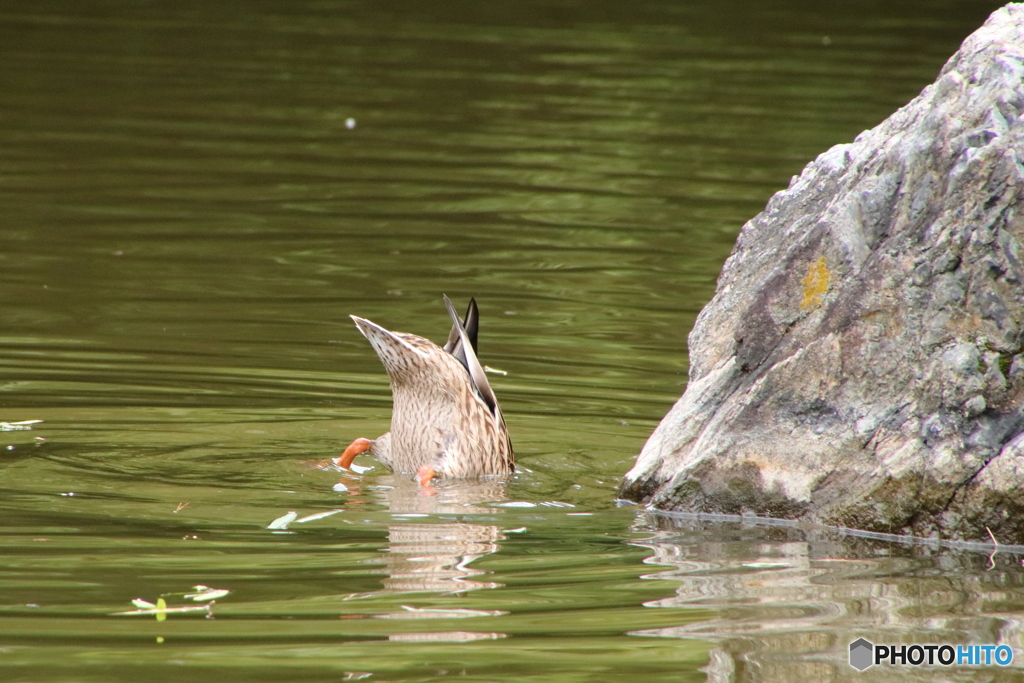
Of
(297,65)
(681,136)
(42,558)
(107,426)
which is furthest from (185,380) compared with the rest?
(297,65)

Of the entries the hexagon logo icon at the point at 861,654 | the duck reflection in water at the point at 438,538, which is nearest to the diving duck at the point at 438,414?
the duck reflection in water at the point at 438,538

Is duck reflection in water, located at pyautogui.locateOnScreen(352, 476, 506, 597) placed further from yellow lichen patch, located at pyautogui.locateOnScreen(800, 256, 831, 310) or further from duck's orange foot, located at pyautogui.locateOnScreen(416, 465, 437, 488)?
yellow lichen patch, located at pyautogui.locateOnScreen(800, 256, 831, 310)

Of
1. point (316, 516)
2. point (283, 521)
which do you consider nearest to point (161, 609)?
point (283, 521)

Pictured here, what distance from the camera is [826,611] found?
4.56m

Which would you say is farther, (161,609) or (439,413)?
(439,413)

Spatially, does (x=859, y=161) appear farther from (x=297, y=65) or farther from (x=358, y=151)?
(x=297, y=65)

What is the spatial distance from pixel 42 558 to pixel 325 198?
767 cm

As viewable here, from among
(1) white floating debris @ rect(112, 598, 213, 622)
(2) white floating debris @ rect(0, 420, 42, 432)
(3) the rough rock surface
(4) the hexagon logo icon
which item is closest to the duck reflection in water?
(1) white floating debris @ rect(112, 598, 213, 622)

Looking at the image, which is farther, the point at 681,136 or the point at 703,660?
the point at 681,136

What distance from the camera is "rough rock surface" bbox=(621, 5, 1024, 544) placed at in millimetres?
5285

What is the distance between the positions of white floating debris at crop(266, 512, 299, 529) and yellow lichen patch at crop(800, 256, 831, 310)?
6.31 feet

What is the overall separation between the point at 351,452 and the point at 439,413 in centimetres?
41

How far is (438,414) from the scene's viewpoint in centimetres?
665

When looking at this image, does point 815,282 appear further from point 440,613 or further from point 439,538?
point 440,613
